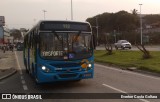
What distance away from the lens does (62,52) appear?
12.2 meters

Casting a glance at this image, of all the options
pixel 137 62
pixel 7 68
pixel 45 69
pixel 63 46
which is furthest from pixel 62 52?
pixel 137 62

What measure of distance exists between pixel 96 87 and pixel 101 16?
401ft

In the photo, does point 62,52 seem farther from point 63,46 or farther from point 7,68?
point 7,68

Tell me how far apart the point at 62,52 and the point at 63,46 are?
25 centimetres

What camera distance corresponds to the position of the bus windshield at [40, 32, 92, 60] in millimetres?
12141

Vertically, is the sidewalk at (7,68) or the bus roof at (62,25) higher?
the bus roof at (62,25)

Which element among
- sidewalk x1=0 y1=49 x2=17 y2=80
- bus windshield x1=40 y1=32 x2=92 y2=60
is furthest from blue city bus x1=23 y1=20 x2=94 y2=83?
sidewalk x1=0 y1=49 x2=17 y2=80

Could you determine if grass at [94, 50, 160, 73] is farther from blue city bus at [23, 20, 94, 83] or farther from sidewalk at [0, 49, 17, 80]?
sidewalk at [0, 49, 17, 80]

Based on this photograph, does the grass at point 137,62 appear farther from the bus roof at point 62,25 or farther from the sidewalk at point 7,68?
the sidewalk at point 7,68

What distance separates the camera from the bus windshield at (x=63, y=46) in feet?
39.8

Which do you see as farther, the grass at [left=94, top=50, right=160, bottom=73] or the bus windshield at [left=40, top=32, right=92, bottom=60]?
the grass at [left=94, top=50, right=160, bottom=73]

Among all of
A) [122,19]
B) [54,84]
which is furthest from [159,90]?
[122,19]

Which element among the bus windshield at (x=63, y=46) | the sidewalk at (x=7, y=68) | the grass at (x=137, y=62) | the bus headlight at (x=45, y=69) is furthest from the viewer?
the grass at (x=137, y=62)

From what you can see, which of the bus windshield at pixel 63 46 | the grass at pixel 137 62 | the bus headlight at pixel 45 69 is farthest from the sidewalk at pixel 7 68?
the grass at pixel 137 62
